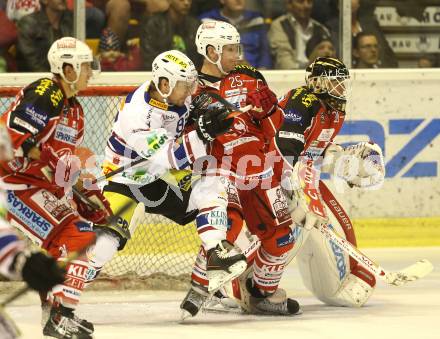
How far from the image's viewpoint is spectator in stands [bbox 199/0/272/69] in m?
8.35

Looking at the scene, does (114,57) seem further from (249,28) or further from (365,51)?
(365,51)

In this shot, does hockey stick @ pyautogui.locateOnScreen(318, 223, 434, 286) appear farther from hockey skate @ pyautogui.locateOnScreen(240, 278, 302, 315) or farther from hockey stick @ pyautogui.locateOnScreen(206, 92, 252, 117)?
hockey stick @ pyautogui.locateOnScreen(206, 92, 252, 117)

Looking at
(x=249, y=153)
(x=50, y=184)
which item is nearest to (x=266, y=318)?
(x=249, y=153)

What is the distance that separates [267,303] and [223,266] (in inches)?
25.2

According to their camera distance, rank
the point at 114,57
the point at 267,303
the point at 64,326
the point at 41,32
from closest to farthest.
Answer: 1. the point at 64,326
2. the point at 267,303
3. the point at 41,32
4. the point at 114,57

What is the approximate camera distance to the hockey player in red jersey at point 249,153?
19.7 feet

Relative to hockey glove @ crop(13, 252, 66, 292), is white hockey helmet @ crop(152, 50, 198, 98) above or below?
above

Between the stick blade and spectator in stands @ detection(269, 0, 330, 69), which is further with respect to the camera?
spectator in stands @ detection(269, 0, 330, 69)

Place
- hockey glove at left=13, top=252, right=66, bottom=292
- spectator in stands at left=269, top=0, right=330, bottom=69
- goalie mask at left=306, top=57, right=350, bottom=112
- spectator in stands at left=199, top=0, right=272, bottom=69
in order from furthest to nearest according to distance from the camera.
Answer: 1. spectator in stands at left=269, top=0, right=330, bottom=69
2. spectator in stands at left=199, top=0, right=272, bottom=69
3. goalie mask at left=306, top=57, right=350, bottom=112
4. hockey glove at left=13, top=252, right=66, bottom=292

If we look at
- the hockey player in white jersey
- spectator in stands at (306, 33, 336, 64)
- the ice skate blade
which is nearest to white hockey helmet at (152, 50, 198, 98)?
the hockey player in white jersey

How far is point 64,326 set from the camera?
5207 mm

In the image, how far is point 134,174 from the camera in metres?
5.79

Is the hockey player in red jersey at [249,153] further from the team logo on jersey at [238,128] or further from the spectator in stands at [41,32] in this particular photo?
the spectator in stands at [41,32]

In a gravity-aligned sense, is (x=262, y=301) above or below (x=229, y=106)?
below
